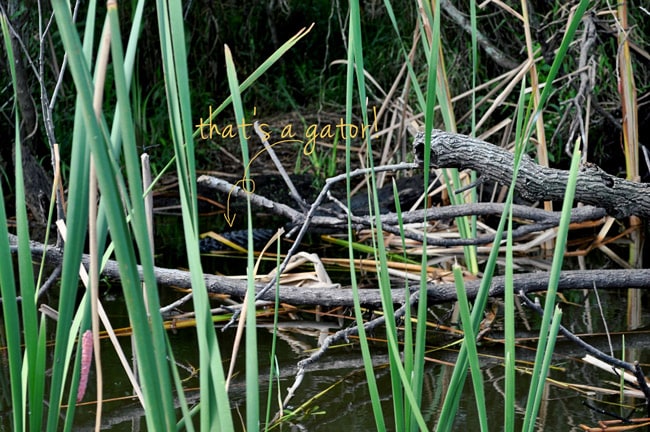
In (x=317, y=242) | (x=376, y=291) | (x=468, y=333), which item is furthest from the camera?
(x=317, y=242)

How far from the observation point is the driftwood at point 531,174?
1.63 metres

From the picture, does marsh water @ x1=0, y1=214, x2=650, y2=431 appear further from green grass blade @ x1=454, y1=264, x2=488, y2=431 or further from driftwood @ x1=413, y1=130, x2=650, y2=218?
green grass blade @ x1=454, y1=264, x2=488, y2=431

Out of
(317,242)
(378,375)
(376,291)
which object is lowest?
(317,242)

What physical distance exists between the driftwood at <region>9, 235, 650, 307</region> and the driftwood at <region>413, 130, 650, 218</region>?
0.97ft

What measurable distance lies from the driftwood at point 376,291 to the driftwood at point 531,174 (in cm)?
30

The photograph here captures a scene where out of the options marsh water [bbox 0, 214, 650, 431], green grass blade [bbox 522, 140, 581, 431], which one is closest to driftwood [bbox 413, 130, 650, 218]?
marsh water [bbox 0, 214, 650, 431]

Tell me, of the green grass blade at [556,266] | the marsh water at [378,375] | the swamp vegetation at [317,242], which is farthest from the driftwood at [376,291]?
the green grass blade at [556,266]

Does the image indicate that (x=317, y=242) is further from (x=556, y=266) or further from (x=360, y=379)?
(x=556, y=266)

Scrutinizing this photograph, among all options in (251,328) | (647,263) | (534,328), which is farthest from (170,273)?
(647,263)

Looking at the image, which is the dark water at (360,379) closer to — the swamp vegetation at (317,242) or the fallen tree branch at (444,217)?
the swamp vegetation at (317,242)

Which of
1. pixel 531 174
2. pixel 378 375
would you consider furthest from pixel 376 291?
pixel 531 174

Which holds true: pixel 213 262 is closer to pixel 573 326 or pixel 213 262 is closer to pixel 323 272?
pixel 323 272

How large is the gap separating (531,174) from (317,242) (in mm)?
1593

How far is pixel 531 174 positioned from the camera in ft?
5.41
